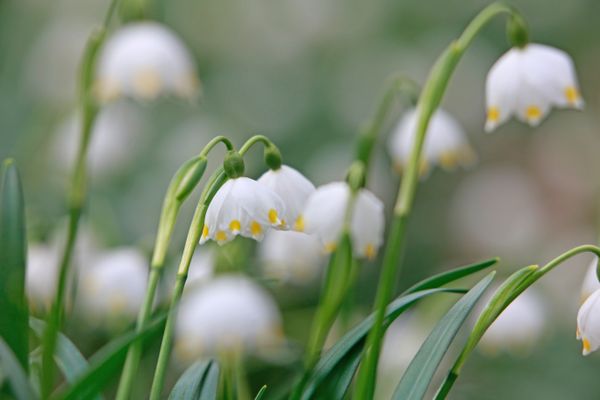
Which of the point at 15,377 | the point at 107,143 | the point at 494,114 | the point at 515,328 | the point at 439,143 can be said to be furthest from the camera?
the point at 107,143

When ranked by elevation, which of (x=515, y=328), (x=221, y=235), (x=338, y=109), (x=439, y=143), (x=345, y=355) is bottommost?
(x=515, y=328)

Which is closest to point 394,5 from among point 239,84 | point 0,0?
point 239,84

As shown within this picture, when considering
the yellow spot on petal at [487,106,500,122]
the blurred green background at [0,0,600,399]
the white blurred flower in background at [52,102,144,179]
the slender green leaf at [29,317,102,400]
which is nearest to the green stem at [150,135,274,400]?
the slender green leaf at [29,317,102,400]

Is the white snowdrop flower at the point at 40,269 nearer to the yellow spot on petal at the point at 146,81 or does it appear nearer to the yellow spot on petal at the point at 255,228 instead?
the yellow spot on petal at the point at 146,81

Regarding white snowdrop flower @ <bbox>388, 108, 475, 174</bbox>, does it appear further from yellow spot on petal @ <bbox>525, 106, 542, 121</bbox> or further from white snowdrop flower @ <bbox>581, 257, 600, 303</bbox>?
white snowdrop flower @ <bbox>581, 257, 600, 303</bbox>

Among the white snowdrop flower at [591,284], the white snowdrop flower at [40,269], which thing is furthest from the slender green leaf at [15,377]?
the white snowdrop flower at [40,269]

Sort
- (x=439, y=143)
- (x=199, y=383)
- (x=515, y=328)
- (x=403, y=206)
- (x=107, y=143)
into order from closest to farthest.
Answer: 1. (x=403, y=206)
2. (x=199, y=383)
3. (x=439, y=143)
4. (x=515, y=328)
5. (x=107, y=143)

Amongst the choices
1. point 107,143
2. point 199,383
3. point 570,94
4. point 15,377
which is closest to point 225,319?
point 199,383

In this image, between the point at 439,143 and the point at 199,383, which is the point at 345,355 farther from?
the point at 439,143
